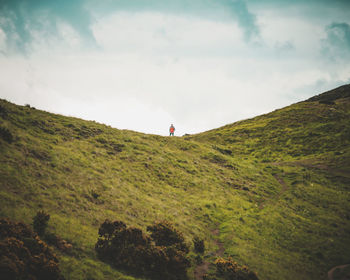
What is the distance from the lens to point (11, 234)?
9578 millimetres

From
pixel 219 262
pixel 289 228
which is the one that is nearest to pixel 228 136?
pixel 289 228

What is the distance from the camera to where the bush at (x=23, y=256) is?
25.5ft

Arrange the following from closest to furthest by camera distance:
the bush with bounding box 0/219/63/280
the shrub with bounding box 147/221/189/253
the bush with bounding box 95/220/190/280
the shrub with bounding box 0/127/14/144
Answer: the bush with bounding box 0/219/63/280
the bush with bounding box 95/220/190/280
the shrub with bounding box 147/221/189/253
the shrub with bounding box 0/127/14/144

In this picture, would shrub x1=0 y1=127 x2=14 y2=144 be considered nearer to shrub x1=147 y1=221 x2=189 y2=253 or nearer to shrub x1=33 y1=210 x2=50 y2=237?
shrub x1=33 y1=210 x2=50 y2=237

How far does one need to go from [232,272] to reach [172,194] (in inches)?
468

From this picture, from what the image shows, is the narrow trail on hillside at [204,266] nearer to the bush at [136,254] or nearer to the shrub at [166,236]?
the bush at [136,254]

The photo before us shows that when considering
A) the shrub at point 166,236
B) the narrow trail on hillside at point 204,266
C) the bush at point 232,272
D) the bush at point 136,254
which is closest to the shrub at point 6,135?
the bush at point 136,254

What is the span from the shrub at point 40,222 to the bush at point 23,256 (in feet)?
3.21

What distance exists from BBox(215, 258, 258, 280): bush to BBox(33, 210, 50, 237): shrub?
11.8 m

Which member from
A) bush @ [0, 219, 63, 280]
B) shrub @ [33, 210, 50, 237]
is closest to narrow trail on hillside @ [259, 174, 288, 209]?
shrub @ [33, 210, 50, 237]

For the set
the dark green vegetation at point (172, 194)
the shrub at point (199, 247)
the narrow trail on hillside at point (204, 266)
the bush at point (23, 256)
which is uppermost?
the dark green vegetation at point (172, 194)

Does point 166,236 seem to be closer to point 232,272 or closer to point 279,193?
point 232,272

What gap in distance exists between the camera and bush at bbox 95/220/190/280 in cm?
1202

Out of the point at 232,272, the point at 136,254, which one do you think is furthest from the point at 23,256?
the point at 232,272
